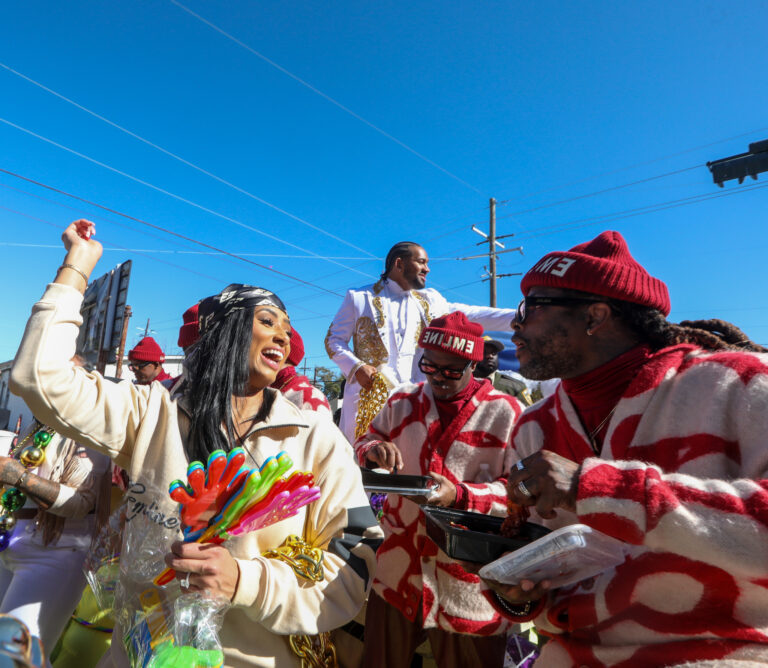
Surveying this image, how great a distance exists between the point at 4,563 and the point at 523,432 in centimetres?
269

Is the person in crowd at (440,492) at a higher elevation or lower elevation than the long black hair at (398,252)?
lower

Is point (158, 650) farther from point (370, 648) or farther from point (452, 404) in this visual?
point (452, 404)

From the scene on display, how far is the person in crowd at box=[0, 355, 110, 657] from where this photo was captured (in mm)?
2529

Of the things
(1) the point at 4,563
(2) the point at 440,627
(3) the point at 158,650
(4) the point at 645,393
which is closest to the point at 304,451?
(3) the point at 158,650

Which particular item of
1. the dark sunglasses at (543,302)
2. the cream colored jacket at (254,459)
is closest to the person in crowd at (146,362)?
the cream colored jacket at (254,459)

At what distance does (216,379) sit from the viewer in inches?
74.5

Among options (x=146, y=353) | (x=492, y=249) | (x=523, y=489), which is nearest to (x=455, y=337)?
(x=523, y=489)

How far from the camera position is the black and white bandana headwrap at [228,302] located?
202 cm

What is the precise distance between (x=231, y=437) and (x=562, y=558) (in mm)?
1114

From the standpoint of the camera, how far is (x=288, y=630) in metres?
1.57

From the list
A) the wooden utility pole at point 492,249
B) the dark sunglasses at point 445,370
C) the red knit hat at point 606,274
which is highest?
the wooden utility pole at point 492,249

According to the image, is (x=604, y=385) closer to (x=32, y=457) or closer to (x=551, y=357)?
(x=551, y=357)

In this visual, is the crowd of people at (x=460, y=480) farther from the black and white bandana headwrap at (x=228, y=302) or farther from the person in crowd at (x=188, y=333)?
the person in crowd at (x=188, y=333)

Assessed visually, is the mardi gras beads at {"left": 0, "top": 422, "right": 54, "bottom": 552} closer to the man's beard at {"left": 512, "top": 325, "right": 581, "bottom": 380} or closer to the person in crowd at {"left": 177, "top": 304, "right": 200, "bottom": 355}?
the person in crowd at {"left": 177, "top": 304, "right": 200, "bottom": 355}
